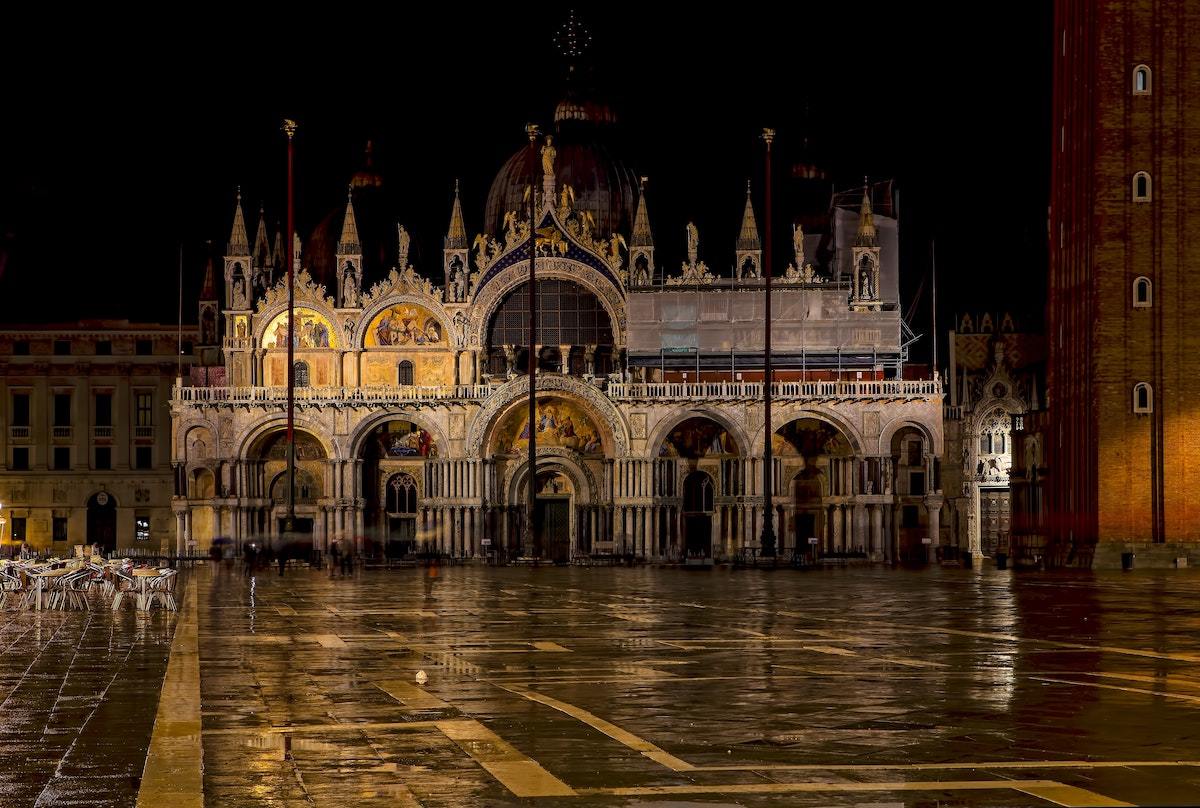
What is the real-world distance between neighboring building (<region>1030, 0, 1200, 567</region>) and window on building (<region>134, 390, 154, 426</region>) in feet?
190

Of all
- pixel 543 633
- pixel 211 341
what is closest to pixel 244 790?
pixel 543 633

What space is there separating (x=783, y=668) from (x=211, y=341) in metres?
83.5

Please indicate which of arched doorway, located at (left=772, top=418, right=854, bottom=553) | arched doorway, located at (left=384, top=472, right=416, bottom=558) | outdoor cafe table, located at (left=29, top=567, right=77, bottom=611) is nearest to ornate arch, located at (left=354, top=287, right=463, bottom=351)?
arched doorway, located at (left=384, top=472, right=416, bottom=558)

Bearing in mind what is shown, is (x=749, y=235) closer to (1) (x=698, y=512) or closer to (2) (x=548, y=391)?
(2) (x=548, y=391)

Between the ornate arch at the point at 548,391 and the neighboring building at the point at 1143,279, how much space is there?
85.6 ft

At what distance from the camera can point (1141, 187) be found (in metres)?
67.5

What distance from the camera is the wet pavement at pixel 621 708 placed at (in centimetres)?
1348

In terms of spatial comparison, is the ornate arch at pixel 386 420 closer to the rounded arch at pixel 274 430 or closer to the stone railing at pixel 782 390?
the rounded arch at pixel 274 430

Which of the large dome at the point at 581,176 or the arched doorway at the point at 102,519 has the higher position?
the large dome at the point at 581,176

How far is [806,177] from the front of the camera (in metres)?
111

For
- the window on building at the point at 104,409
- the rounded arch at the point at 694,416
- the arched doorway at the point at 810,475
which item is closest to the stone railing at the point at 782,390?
the rounded arch at the point at 694,416

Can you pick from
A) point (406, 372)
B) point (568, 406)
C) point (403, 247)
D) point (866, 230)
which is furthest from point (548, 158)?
point (866, 230)

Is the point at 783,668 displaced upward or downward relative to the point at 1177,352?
downward

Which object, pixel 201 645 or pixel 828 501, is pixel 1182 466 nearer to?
pixel 828 501
